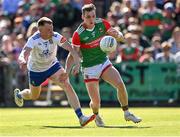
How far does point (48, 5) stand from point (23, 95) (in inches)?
485

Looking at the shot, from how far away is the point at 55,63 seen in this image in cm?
1575

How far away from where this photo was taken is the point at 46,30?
1512 cm

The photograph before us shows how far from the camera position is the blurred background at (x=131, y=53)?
2448 cm

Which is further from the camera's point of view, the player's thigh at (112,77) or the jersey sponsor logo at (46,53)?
the jersey sponsor logo at (46,53)

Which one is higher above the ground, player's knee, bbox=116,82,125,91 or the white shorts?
the white shorts

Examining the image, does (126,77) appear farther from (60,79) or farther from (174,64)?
(60,79)

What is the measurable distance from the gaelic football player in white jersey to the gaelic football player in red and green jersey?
409 millimetres

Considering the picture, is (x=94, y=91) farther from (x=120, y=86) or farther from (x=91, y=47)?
(x=91, y=47)

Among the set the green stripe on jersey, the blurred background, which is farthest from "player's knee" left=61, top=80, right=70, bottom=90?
the blurred background

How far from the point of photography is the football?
49.4ft

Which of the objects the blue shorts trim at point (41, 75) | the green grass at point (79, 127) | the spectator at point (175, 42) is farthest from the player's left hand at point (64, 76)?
the spectator at point (175, 42)

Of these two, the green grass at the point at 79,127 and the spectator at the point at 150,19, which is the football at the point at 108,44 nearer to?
the green grass at the point at 79,127

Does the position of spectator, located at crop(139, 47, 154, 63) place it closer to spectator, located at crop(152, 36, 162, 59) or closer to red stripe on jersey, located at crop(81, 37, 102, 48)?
spectator, located at crop(152, 36, 162, 59)

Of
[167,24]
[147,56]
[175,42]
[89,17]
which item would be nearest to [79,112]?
[89,17]
